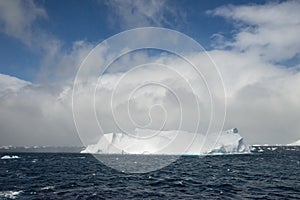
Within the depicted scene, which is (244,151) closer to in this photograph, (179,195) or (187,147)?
(187,147)

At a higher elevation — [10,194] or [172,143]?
[172,143]

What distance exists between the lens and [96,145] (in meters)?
200

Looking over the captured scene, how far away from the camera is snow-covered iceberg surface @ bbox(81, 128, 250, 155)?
158 metres

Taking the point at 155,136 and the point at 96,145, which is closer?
the point at 155,136

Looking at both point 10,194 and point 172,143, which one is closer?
point 10,194

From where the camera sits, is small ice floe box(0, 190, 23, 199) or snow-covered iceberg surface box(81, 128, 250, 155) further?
snow-covered iceberg surface box(81, 128, 250, 155)

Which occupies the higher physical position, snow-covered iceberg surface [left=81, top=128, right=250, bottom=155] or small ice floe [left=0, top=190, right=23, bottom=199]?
snow-covered iceberg surface [left=81, top=128, right=250, bottom=155]

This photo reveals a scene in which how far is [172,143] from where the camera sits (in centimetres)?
16300

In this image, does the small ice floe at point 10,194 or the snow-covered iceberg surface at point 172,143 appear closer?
the small ice floe at point 10,194

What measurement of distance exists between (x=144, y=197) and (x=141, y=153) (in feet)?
497

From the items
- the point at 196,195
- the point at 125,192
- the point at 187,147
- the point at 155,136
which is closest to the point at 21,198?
the point at 125,192

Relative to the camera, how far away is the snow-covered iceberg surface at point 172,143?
158375mm

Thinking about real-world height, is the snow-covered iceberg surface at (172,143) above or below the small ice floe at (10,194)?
above

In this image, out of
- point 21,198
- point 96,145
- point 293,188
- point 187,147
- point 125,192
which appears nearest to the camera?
point 21,198
